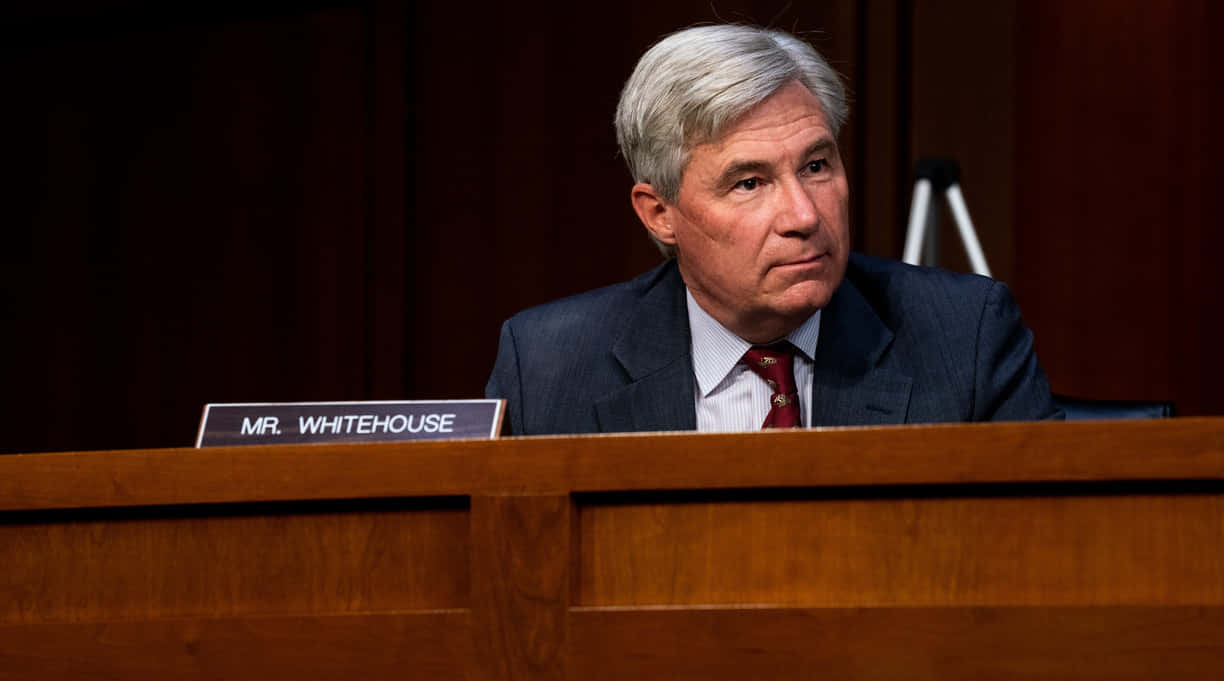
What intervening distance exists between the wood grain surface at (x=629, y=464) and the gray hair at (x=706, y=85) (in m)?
0.75

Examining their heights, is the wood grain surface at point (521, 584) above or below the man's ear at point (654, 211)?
below

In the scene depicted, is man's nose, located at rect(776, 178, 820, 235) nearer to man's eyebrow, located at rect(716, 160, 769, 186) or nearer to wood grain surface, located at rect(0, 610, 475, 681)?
man's eyebrow, located at rect(716, 160, 769, 186)

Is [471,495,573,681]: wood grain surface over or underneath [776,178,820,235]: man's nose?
underneath

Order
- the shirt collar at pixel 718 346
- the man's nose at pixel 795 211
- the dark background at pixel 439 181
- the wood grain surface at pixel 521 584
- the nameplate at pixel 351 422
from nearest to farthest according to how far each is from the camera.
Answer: the wood grain surface at pixel 521 584 → the nameplate at pixel 351 422 → the man's nose at pixel 795 211 → the shirt collar at pixel 718 346 → the dark background at pixel 439 181

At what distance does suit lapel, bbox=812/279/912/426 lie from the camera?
5.73ft

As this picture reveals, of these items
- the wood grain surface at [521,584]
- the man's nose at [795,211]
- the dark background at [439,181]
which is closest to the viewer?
the wood grain surface at [521,584]

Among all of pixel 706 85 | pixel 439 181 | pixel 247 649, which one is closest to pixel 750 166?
pixel 706 85

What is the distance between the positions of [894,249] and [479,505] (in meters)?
2.06

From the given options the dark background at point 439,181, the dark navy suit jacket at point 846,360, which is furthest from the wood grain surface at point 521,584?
the dark background at point 439,181

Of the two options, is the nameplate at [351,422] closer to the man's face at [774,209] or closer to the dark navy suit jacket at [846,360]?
the dark navy suit jacket at [846,360]

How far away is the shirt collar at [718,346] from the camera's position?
1.87m

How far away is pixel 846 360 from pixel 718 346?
197mm

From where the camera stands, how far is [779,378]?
1.83 m

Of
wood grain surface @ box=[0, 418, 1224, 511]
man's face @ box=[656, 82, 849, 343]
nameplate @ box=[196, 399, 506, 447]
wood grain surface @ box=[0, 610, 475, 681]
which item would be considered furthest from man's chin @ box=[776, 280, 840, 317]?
wood grain surface @ box=[0, 610, 475, 681]
